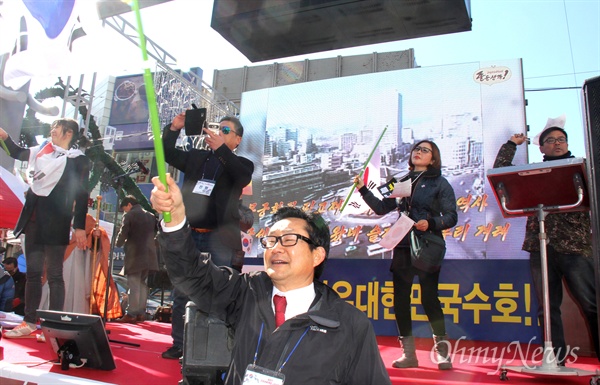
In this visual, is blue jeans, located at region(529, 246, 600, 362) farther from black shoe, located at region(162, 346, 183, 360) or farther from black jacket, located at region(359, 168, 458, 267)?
black shoe, located at region(162, 346, 183, 360)

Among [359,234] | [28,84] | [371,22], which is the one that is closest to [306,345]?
[28,84]

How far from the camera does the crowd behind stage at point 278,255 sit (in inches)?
62.2

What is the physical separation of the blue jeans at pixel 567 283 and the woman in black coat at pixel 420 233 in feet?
1.89

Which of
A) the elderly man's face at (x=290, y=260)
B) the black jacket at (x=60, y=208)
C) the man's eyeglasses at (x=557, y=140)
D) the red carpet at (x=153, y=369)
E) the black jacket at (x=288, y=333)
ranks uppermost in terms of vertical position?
the man's eyeglasses at (x=557, y=140)

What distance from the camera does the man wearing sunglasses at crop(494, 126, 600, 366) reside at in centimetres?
270

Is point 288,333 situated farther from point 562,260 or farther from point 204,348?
point 562,260

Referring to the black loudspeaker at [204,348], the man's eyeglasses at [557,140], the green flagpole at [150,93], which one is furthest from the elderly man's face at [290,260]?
the man's eyeglasses at [557,140]

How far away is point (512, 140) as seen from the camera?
326 centimetres

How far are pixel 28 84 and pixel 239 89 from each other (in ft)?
39.8

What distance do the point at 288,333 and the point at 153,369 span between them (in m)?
1.38

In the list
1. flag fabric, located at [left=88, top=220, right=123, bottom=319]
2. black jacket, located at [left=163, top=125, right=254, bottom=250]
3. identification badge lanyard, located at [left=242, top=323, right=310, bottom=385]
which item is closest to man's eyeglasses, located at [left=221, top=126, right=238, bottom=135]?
black jacket, located at [left=163, top=125, right=254, bottom=250]

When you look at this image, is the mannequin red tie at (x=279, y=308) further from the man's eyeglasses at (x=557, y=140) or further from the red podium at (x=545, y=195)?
the man's eyeglasses at (x=557, y=140)

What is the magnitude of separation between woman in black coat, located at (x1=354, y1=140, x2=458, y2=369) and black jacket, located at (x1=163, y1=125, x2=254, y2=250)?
3.08 ft

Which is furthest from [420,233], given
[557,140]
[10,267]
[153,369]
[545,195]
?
[10,267]
